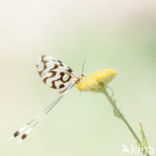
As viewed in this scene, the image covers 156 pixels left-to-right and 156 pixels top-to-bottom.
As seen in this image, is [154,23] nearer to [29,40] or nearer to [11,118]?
[29,40]

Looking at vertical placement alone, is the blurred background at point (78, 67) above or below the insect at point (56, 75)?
below

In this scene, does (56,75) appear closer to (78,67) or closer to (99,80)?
(99,80)

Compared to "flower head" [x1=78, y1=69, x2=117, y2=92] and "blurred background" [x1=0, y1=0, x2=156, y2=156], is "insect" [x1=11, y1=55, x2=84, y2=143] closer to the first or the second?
"flower head" [x1=78, y1=69, x2=117, y2=92]

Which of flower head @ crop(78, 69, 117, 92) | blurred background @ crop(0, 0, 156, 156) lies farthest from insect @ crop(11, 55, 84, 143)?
blurred background @ crop(0, 0, 156, 156)

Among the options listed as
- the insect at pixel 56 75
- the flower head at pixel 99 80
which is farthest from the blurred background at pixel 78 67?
the flower head at pixel 99 80

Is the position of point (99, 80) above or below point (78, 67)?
above

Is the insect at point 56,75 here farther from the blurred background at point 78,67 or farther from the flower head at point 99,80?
the blurred background at point 78,67

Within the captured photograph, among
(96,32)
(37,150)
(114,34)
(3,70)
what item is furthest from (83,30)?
(37,150)

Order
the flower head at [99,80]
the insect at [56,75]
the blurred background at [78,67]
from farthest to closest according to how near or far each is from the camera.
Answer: the blurred background at [78,67]
the insect at [56,75]
the flower head at [99,80]

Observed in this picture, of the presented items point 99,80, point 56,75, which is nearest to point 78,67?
point 56,75
